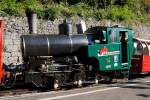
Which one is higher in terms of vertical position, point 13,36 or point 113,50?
point 13,36

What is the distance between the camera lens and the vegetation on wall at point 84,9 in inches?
906

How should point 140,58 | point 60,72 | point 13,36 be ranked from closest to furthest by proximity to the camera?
1. point 60,72
2. point 13,36
3. point 140,58

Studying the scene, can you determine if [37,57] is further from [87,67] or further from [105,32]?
[105,32]

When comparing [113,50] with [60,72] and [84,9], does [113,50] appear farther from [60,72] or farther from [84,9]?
[84,9]

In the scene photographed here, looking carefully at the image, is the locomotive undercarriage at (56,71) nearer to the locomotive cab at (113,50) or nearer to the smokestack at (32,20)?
the locomotive cab at (113,50)

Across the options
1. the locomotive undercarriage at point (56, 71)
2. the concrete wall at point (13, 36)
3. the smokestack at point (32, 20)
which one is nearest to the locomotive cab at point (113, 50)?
the locomotive undercarriage at point (56, 71)

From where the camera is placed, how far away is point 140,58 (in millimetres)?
22047

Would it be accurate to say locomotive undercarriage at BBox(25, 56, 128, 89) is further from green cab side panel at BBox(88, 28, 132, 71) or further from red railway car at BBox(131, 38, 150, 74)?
red railway car at BBox(131, 38, 150, 74)

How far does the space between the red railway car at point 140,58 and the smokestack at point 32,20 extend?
5.72m

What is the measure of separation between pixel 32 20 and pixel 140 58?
255 inches

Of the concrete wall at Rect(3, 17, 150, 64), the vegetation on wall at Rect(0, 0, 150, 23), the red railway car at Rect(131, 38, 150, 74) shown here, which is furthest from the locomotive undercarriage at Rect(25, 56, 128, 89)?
the vegetation on wall at Rect(0, 0, 150, 23)

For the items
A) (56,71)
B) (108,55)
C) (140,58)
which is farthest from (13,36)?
(140,58)

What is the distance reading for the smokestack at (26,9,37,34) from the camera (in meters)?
22.8

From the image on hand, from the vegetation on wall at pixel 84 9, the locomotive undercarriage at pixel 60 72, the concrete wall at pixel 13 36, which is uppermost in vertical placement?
the vegetation on wall at pixel 84 9
